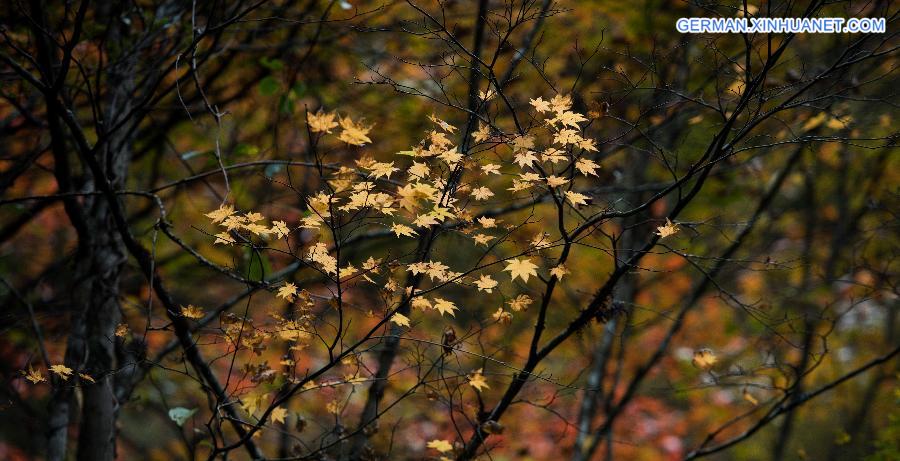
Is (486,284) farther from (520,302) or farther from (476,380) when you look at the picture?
(476,380)

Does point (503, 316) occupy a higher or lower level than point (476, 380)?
higher

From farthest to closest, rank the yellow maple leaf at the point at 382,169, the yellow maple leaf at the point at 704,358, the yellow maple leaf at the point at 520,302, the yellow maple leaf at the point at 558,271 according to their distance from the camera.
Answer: the yellow maple leaf at the point at 704,358 → the yellow maple leaf at the point at 520,302 → the yellow maple leaf at the point at 558,271 → the yellow maple leaf at the point at 382,169

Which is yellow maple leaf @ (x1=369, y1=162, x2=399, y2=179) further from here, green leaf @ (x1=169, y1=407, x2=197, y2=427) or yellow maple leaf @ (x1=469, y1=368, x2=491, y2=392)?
green leaf @ (x1=169, y1=407, x2=197, y2=427)

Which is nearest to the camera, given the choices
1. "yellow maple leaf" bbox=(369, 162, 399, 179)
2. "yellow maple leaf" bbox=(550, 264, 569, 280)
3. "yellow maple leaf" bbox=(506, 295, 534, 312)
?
"yellow maple leaf" bbox=(369, 162, 399, 179)

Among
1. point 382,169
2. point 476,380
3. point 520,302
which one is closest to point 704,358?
point 520,302

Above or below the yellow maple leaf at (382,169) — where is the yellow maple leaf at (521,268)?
below

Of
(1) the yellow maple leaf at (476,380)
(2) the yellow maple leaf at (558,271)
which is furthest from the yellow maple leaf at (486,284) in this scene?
(1) the yellow maple leaf at (476,380)

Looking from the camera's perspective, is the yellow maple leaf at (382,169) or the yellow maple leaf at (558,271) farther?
the yellow maple leaf at (558,271)

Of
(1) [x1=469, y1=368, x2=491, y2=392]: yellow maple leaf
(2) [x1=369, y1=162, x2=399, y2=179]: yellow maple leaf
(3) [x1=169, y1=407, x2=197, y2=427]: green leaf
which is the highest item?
(2) [x1=369, y1=162, x2=399, y2=179]: yellow maple leaf

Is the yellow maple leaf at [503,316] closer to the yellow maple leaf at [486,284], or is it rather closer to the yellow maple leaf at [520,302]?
the yellow maple leaf at [520,302]

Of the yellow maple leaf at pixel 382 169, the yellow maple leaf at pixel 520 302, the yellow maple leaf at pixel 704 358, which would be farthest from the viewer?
the yellow maple leaf at pixel 704 358

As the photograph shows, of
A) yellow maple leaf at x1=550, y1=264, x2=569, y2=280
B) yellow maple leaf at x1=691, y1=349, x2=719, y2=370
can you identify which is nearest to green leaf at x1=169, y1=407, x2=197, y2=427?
yellow maple leaf at x1=550, y1=264, x2=569, y2=280

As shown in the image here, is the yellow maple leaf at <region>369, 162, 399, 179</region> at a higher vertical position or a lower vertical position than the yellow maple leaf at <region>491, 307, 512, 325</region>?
higher

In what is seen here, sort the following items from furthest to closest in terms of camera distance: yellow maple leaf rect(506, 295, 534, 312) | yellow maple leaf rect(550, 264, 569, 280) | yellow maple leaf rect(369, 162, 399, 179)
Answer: yellow maple leaf rect(506, 295, 534, 312) → yellow maple leaf rect(550, 264, 569, 280) → yellow maple leaf rect(369, 162, 399, 179)
